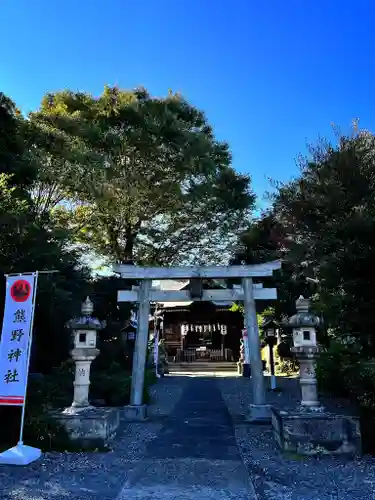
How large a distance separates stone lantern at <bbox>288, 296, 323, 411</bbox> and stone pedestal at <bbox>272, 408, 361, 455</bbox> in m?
0.41

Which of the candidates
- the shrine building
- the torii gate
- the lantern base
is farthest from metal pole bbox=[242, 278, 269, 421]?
the shrine building

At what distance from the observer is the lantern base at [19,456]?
567 cm

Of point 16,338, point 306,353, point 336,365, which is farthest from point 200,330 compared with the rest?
point 16,338

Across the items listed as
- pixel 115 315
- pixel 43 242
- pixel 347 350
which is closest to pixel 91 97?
pixel 115 315

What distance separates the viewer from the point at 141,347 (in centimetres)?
1027

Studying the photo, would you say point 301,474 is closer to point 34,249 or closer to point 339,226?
point 339,226

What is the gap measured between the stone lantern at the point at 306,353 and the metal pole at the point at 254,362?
260cm

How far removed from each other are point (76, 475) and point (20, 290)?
2885mm

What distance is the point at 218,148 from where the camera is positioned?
68.7ft

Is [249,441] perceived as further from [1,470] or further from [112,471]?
[1,470]

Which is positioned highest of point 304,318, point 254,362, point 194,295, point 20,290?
point 194,295

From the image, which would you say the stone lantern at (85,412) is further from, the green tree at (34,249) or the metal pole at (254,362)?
the metal pole at (254,362)

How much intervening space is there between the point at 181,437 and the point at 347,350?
4.45 metres

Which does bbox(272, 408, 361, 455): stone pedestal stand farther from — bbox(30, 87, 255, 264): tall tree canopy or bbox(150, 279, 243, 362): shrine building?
bbox(150, 279, 243, 362): shrine building
